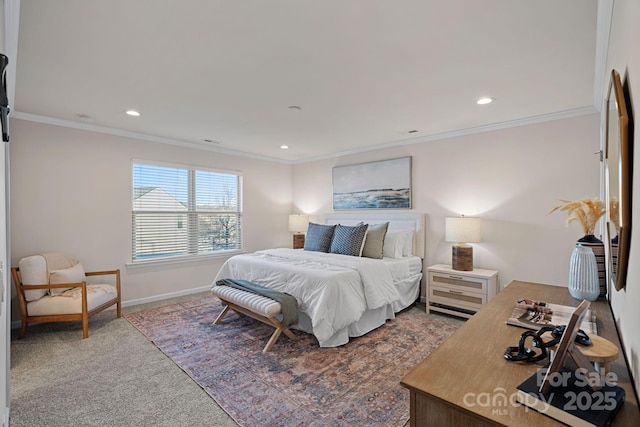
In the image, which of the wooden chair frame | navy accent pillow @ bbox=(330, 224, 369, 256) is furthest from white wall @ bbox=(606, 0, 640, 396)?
the wooden chair frame

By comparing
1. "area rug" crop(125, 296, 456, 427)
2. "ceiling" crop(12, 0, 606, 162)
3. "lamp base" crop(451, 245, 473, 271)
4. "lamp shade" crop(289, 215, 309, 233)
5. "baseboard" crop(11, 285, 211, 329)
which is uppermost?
"ceiling" crop(12, 0, 606, 162)

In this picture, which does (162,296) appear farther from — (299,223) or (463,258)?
(463,258)

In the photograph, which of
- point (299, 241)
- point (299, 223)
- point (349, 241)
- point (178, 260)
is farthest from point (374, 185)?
point (178, 260)

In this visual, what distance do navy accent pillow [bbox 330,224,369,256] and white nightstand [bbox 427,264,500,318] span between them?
959 mm

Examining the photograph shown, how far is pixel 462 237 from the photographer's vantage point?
373cm

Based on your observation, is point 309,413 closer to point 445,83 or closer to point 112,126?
point 445,83

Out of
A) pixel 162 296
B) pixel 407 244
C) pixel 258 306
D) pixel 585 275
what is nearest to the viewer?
pixel 585 275

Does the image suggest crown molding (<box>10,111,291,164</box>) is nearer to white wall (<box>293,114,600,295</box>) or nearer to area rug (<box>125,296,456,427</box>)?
area rug (<box>125,296,456,427</box>)

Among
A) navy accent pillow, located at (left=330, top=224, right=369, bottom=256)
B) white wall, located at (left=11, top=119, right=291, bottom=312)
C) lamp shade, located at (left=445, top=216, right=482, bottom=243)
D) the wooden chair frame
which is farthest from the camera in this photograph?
navy accent pillow, located at (left=330, top=224, right=369, bottom=256)

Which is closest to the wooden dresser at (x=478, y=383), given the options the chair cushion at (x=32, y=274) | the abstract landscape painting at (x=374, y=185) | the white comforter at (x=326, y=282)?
the white comforter at (x=326, y=282)

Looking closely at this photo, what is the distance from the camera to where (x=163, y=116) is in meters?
3.52

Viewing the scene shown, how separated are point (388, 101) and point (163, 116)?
2.52 metres

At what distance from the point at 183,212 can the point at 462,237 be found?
4059 millimetres

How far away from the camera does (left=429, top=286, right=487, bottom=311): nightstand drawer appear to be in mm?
3604
